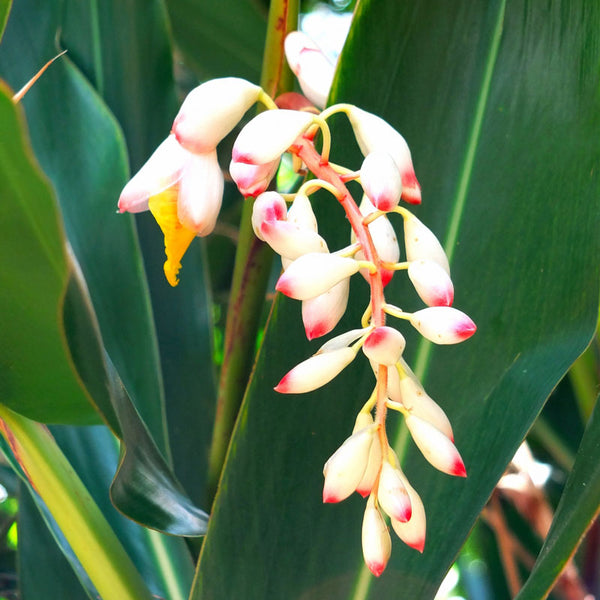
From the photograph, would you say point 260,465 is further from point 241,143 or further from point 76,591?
point 76,591

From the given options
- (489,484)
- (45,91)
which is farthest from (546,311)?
(45,91)

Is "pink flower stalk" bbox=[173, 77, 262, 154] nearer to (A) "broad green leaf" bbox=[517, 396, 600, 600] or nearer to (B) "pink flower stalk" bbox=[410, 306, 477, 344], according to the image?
(B) "pink flower stalk" bbox=[410, 306, 477, 344]

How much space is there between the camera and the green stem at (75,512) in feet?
1.60

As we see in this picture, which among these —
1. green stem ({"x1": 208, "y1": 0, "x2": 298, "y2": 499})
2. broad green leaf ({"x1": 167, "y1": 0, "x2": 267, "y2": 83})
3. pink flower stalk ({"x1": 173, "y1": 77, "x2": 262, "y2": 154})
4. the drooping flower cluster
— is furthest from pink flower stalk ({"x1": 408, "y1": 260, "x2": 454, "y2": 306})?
broad green leaf ({"x1": 167, "y1": 0, "x2": 267, "y2": 83})

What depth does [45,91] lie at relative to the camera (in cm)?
66

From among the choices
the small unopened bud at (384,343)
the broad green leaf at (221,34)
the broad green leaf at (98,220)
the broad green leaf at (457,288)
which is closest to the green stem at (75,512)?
the broad green leaf at (457,288)

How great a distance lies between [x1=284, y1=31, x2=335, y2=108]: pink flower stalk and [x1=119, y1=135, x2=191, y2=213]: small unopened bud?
5.6 inches

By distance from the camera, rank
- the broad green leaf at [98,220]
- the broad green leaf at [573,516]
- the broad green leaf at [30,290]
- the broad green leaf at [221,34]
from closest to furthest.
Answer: the broad green leaf at [30,290]
the broad green leaf at [573,516]
the broad green leaf at [98,220]
the broad green leaf at [221,34]

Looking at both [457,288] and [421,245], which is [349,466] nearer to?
[421,245]

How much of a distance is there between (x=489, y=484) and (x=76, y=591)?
0.47m

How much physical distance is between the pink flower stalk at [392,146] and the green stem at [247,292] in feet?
0.60

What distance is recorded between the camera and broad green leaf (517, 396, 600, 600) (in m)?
0.45

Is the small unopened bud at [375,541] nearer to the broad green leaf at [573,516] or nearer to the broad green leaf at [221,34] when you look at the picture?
the broad green leaf at [573,516]

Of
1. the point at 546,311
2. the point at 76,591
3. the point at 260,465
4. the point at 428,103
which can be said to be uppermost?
the point at 428,103
